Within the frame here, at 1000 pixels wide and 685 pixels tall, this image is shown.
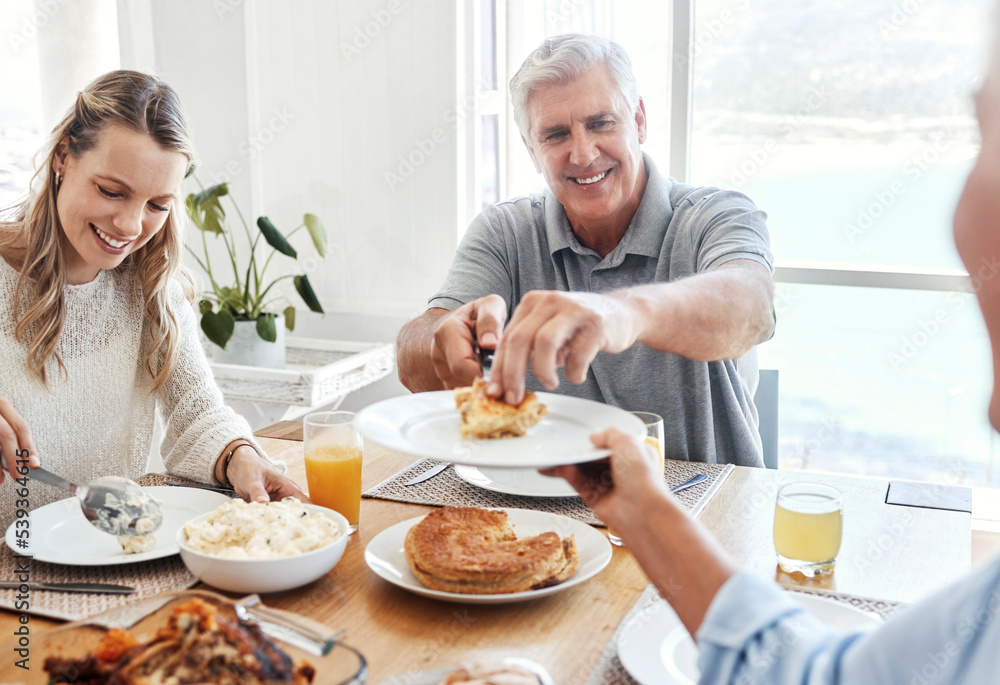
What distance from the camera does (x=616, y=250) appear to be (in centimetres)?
203

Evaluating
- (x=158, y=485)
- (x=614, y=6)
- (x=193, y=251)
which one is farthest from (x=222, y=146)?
(x=158, y=485)

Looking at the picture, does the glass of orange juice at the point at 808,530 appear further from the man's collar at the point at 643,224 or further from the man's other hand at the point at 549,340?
the man's collar at the point at 643,224

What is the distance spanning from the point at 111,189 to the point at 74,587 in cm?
80

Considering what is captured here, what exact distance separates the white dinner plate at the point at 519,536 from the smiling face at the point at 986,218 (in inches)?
22.6

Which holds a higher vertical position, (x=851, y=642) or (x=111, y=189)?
(x=111, y=189)

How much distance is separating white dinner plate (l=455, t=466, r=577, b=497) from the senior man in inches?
6.8

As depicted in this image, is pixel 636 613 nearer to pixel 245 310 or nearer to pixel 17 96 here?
pixel 245 310

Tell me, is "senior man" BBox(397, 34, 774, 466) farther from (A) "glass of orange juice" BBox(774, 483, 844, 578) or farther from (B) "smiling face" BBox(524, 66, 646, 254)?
(A) "glass of orange juice" BBox(774, 483, 844, 578)

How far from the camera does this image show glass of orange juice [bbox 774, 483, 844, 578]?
3.79ft

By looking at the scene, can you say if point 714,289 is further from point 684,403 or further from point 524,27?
point 524,27

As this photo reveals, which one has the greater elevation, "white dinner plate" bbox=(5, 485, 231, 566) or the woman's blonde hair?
the woman's blonde hair

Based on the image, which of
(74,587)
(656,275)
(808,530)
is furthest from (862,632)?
(656,275)

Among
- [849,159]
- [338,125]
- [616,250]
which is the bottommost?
[616,250]

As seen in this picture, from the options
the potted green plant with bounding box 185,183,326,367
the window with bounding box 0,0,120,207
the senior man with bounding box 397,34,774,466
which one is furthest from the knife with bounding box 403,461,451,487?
the window with bounding box 0,0,120,207
